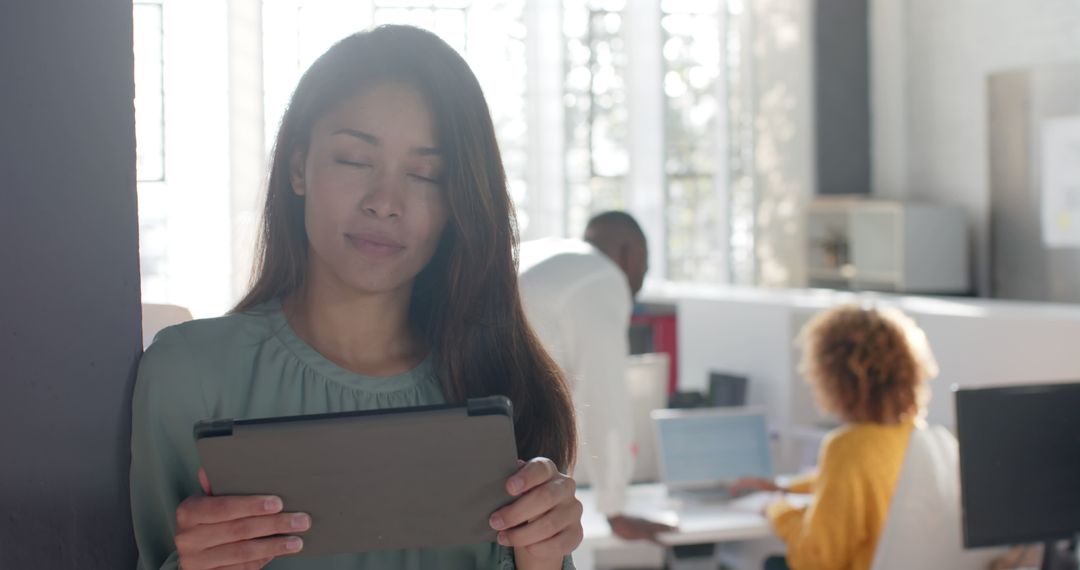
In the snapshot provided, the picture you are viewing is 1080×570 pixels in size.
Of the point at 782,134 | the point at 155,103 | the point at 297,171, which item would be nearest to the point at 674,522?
the point at 297,171

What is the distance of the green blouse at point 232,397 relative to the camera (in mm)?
1040

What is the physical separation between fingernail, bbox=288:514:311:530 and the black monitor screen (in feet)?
6.74

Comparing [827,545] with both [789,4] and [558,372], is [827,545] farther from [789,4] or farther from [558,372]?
[789,4]

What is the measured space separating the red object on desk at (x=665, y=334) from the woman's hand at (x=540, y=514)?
4.61m

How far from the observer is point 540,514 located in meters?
1.05

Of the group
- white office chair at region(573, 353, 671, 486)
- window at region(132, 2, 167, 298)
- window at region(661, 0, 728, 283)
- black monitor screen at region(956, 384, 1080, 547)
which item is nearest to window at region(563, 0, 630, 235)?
window at region(661, 0, 728, 283)

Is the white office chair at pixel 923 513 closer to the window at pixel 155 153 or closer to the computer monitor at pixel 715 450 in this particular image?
the computer monitor at pixel 715 450

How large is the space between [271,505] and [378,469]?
9 cm

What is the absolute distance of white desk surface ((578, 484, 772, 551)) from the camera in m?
3.56

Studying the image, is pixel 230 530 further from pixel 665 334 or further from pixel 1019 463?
pixel 665 334

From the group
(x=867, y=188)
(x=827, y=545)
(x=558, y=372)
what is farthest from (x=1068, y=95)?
(x=558, y=372)

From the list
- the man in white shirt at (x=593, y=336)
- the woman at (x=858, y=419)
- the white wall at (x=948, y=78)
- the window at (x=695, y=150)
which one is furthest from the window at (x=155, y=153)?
the white wall at (x=948, y=78)

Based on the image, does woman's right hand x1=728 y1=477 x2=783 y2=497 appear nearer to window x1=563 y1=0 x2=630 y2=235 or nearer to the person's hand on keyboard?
the person's hand on keyboard

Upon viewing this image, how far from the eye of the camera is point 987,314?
3.50 meters
